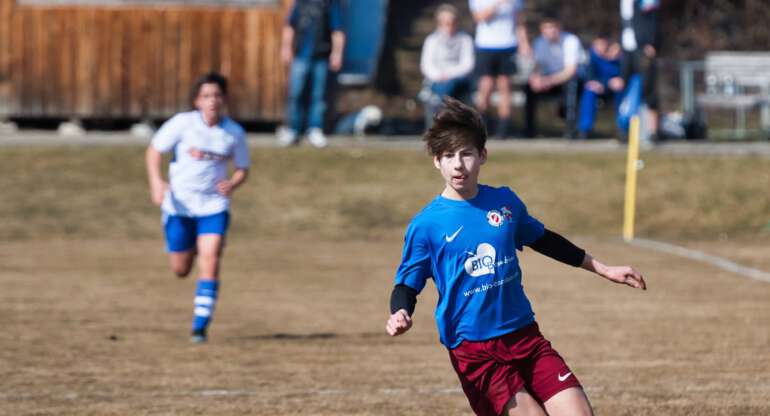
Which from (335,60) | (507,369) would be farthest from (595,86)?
(507,369)

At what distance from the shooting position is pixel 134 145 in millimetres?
22031

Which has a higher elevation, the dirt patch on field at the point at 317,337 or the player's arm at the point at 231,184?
the player's arm at the point at 231,184

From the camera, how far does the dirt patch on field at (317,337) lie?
29.7ft

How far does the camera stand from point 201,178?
11.9 metres

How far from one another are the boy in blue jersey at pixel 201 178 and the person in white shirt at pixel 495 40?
9.35 metres

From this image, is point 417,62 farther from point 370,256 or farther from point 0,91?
point 370,256

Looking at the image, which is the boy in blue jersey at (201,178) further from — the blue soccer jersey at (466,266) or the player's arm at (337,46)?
the player's arm at (337,46)

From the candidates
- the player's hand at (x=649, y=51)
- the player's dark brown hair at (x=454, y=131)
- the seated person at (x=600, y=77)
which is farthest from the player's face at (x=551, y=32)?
the player's dark brown hair at (x=454, y=131)

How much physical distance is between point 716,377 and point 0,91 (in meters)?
16.6

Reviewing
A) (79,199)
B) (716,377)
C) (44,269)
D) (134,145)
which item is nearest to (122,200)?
(79,199)

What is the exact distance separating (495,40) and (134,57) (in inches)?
232

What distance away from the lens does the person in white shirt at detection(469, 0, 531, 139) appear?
2094cm

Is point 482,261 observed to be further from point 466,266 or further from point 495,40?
point 495,40

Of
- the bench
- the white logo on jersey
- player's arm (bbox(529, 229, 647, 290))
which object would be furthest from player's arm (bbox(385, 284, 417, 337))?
the bench
